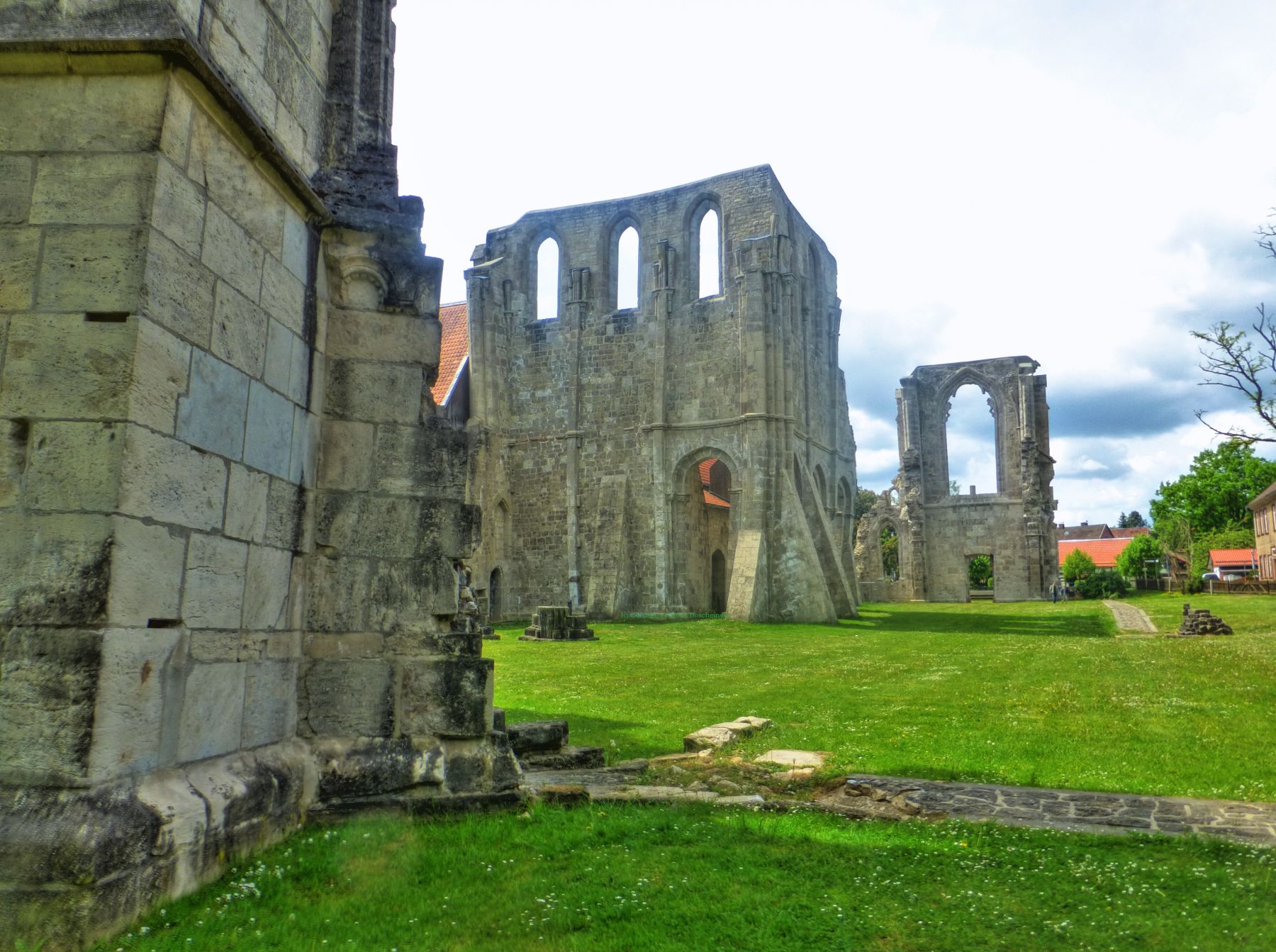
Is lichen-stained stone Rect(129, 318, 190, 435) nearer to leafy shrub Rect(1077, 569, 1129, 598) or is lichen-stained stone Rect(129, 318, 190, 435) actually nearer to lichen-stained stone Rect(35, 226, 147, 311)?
lichen-stained stone Rect(35, 226, 147, 311)

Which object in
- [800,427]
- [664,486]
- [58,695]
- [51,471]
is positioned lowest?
[58,695]

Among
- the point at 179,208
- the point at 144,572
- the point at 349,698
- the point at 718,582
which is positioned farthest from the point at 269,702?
the point at 718,582

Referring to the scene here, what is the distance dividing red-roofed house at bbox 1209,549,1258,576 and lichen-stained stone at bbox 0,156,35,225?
66489 mm

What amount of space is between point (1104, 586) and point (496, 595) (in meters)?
28.6

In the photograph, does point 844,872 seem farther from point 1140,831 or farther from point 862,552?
point 862,552

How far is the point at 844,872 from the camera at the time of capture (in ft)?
12.9

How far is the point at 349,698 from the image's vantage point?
4.82m

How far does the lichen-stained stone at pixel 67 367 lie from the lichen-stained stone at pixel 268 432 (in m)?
0.88

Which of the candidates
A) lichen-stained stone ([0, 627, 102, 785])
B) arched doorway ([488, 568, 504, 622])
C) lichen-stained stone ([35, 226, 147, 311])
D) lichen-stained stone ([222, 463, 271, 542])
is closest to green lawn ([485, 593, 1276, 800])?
lichen-stained stone ([222, 463, 271, 542])

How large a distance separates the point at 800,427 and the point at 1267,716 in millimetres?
18207

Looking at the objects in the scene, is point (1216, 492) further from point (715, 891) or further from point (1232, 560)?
point (715, 891)

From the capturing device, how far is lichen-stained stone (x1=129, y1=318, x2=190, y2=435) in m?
3.35

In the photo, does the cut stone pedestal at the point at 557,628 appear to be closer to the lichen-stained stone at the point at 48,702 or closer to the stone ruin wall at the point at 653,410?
the stone ruin wall at the point at 653,410

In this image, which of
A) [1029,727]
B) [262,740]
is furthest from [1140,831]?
[262,740]
